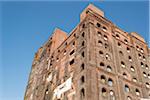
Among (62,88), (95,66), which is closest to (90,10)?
(95,66)

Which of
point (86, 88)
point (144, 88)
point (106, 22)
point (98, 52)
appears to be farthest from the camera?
point (106, 22)

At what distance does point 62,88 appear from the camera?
74.4ft

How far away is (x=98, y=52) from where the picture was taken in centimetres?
2242

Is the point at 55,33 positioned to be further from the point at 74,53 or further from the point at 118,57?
the point at 118,57

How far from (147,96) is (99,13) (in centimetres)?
1336

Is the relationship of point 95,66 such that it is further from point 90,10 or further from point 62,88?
point 90,10

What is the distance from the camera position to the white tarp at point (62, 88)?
21728 mm

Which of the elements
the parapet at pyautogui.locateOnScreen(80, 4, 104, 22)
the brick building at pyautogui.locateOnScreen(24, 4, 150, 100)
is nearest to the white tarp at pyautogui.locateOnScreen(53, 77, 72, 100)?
the brick building at pyautogui.locateOnScreen(24, 4, 150, 100)

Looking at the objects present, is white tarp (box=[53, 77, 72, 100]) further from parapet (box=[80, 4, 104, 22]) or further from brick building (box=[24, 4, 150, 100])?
parapet (box=[80, 4, 104, 22])

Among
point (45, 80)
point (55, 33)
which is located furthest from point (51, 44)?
point (45, 80)

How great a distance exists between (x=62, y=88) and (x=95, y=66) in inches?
201

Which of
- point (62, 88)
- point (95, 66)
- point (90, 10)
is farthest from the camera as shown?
point (90, 10)

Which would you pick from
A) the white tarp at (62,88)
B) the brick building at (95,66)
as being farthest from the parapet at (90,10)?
the white tarp at (62,88)

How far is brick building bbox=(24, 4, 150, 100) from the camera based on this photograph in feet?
65.1
